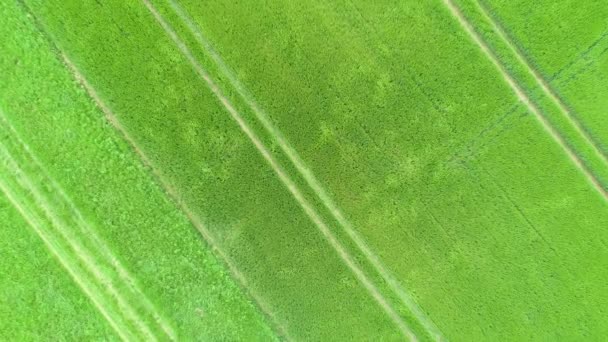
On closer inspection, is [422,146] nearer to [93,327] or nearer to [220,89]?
[220,89]

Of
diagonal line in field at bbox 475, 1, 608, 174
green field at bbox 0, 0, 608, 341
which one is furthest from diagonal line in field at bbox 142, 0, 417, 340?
diagonal line in field at bbox 475, 1, 608, 174

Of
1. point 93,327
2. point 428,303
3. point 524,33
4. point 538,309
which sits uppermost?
point 93,327

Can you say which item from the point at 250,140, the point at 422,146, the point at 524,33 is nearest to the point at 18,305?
the point at 250,140

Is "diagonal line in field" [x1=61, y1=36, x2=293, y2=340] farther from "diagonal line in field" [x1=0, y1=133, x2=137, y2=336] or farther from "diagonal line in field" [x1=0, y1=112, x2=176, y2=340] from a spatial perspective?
"diagonal line in field" [x1=0, y1=133, x2=137, y2=336]

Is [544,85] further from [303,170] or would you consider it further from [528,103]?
[303,170]

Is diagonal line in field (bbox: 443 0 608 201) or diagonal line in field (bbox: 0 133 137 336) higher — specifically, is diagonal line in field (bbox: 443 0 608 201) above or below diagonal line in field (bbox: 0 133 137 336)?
below

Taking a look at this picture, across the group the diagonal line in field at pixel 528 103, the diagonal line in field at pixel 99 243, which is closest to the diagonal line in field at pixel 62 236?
the diagonal line in field at pixel 99 243
